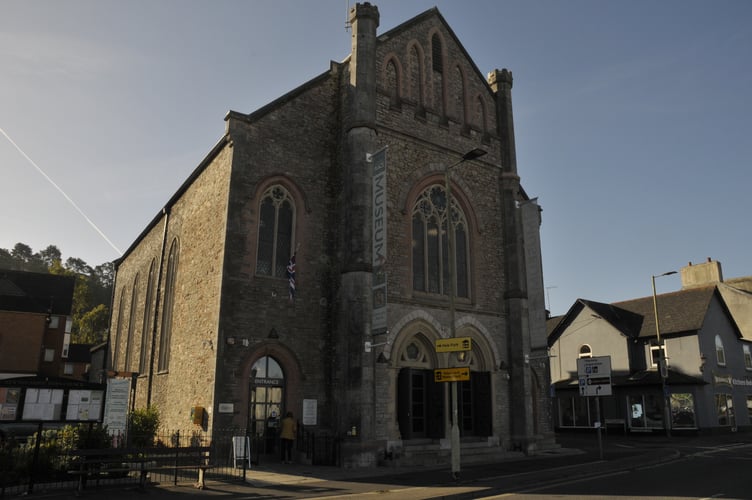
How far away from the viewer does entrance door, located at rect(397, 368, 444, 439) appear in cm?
1944

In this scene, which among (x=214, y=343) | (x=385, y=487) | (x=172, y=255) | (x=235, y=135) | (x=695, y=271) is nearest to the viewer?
(x=385, y=487)

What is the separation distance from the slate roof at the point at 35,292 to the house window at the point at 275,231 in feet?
112

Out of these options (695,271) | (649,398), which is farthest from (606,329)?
(695,271)

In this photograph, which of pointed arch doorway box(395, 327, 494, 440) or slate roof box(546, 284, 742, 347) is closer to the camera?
pointed arch doorway box(395, 327, 494, 440)

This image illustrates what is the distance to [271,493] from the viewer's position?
12.1 metres

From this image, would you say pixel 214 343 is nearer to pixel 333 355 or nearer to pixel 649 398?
pixel 333 355

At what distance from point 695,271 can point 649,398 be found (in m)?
18.4

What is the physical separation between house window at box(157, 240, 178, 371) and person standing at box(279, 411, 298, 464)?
7593 millimetres

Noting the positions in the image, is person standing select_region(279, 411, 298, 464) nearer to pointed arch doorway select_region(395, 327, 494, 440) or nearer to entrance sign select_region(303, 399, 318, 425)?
entrance sign select_region(303, 399, 318, 425)

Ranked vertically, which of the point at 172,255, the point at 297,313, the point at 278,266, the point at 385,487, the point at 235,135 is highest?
the point at 235,135

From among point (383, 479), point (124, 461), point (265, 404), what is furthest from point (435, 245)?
point (124, 461)

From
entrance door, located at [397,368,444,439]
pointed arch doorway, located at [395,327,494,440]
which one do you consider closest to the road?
pointed arch doorway, located at [395,327,494,440]

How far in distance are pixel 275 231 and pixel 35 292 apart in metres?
40.5

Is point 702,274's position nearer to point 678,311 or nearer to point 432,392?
point 678,311
